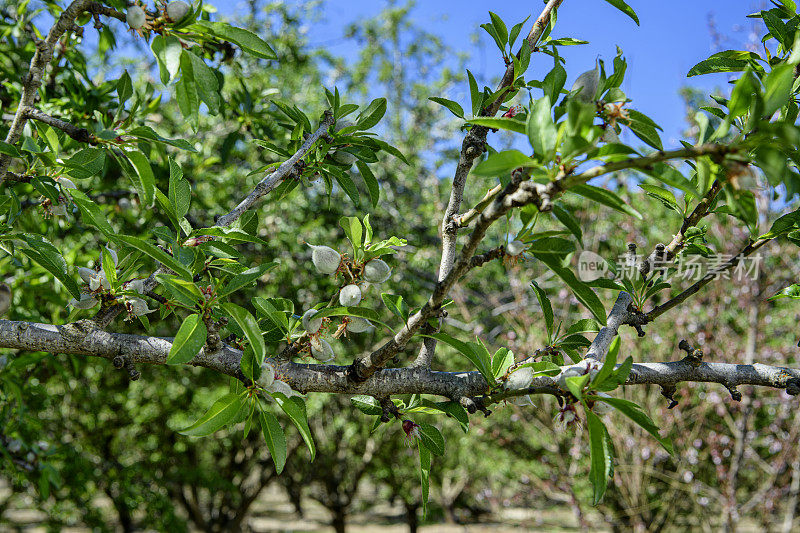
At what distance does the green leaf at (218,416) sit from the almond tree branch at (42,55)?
0.76 m

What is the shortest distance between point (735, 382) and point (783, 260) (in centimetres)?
515

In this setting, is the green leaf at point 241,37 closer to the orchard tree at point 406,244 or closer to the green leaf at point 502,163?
the orchard tree at point 406,244

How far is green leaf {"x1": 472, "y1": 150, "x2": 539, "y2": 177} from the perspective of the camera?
0.78m

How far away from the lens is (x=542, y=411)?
16.8 feet

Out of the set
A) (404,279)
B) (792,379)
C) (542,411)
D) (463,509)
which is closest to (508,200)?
(792,379)

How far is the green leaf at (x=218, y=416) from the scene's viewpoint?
0.92 meters

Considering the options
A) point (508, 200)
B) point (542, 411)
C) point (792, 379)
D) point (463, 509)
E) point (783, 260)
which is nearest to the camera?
point (508, 200)

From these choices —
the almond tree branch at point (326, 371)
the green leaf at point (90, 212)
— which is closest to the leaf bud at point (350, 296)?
the almond tree branch at point (326, 371)

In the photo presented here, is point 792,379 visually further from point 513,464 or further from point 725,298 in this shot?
point 513,464

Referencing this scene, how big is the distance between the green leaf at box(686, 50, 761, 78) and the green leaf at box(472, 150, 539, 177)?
33.1 inches

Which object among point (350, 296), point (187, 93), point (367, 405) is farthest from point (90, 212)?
point (367, 405)

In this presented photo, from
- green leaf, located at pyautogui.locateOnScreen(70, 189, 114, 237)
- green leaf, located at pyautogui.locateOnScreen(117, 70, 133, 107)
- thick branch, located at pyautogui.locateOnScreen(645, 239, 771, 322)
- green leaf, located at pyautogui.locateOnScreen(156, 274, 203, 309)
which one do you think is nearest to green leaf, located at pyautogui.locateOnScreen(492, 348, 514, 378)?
thick branch, located at pyautogui.locateOnScreen(645, 239, 771, 322)

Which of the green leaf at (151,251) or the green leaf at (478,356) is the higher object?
the green leaf at (151,251)

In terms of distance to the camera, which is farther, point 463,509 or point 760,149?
point 463,509
